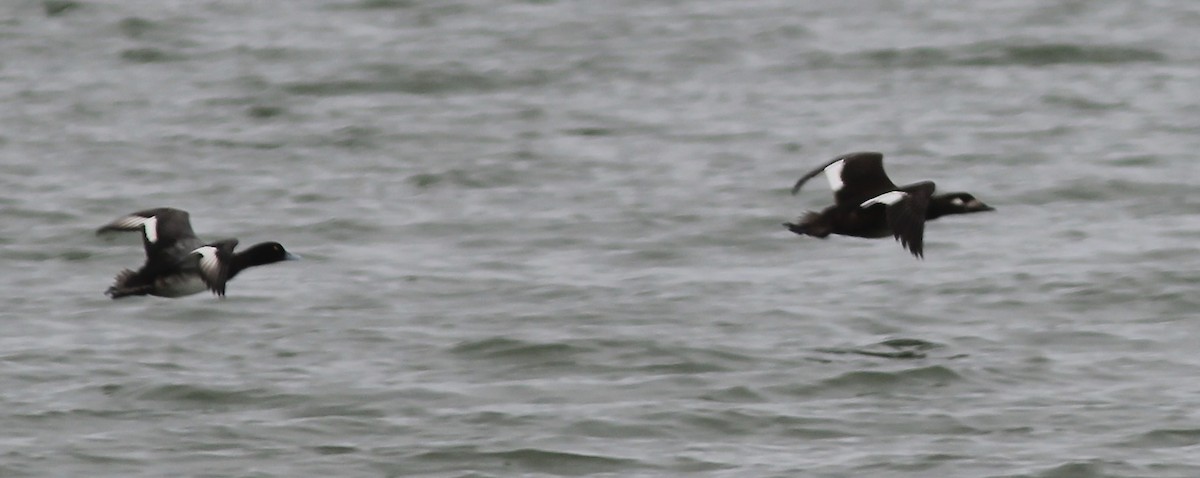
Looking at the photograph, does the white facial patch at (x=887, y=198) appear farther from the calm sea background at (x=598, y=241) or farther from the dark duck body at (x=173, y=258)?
the dark duck body at (x=173, y=258)

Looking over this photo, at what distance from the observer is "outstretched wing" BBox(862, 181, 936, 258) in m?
11.1

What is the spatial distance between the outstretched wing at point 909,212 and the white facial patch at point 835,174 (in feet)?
1.36

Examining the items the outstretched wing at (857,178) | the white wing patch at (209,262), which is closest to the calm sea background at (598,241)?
the white wing patch at (209,262)

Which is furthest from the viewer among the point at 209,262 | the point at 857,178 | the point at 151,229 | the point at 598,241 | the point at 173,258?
the point at 598,241

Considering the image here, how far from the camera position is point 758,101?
18312 mm

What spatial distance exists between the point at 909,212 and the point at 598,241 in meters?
3.07

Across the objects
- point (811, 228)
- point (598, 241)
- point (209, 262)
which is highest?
point (209, 262)

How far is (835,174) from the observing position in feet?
39.7

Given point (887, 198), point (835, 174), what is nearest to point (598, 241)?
point (835, 174)

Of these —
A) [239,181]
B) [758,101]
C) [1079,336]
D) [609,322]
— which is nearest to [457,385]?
[609,322]

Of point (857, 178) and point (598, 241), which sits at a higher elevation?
point (857, 178)

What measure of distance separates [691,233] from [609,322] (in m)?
2.20

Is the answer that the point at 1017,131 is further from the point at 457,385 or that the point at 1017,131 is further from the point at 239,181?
the point at 457,385

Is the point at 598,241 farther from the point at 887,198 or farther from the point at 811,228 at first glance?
the point at 887,198
